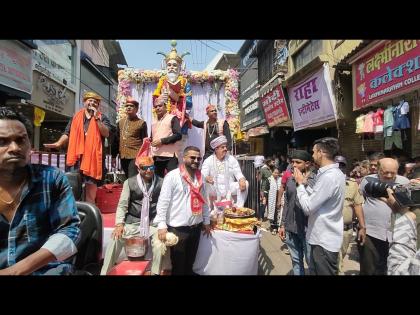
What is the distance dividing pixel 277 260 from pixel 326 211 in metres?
2.07

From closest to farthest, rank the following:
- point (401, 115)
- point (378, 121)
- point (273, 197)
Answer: point (401, 115), point (378, 121), point (273, 197)

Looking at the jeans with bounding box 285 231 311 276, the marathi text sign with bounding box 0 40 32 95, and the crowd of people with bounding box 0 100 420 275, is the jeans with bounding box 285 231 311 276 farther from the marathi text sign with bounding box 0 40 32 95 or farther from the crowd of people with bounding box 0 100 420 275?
the marathi text sign with bounding box 0 40 32 95

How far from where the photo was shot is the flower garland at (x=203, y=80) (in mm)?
5566

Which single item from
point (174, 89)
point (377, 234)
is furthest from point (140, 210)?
point (377, 234)

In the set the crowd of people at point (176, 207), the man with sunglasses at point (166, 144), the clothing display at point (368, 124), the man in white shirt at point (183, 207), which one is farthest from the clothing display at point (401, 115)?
the man in white shirt at point (183, 207)

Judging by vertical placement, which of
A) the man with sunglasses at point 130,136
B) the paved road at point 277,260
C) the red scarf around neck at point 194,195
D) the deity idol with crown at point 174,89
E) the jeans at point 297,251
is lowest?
the paved road at point 277,260

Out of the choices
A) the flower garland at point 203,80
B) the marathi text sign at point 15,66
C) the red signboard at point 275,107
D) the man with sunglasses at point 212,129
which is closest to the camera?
the man with sunglasses at point 212,129

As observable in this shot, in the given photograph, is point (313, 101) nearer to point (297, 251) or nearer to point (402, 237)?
point (297, 251)

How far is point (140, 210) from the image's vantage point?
3.39 meters

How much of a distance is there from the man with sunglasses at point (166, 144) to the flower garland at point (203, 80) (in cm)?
156

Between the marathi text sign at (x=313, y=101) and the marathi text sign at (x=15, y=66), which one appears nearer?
the marathi text sign at (x=15, y=66)

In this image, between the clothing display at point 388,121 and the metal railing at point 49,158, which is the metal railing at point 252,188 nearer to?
the clothing display at point 388,121

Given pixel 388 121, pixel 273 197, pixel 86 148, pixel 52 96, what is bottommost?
pixel 273 197

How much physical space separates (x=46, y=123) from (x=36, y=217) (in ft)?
45.1
